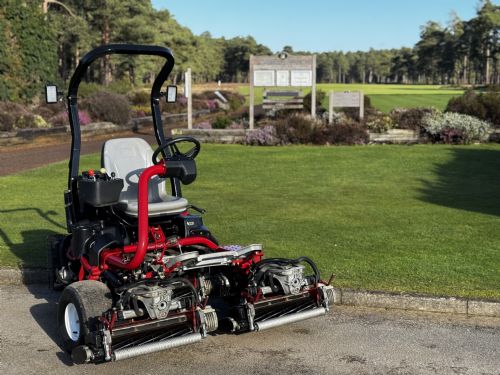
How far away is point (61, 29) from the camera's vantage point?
150ft

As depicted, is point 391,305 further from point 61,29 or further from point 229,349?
point 61,29

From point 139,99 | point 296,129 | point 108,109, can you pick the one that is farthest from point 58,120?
point 139,99

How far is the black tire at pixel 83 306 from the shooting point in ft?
14.4

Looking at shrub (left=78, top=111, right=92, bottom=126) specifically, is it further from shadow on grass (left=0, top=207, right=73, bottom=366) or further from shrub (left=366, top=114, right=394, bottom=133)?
shadow on grass (left=0, top=207, right=73, bottom=366)

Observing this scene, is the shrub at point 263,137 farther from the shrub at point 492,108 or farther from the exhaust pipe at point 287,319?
the exhaust pipe at point 287,319

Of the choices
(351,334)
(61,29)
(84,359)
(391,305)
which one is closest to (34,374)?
A: (84,359)

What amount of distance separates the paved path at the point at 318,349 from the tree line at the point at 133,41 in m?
24.4

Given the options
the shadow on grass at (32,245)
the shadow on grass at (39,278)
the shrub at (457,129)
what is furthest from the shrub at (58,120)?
the shadow on grass at (39,278)

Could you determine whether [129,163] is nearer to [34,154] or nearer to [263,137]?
[34,154]

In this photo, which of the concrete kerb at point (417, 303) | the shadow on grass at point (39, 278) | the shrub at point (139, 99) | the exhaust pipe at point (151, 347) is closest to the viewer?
the exhaust pipe at point (151, 347)

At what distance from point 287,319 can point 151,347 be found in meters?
1.07

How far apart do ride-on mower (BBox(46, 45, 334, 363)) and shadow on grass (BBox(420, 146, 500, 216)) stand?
5782 millimetres

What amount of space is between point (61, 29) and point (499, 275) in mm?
44274

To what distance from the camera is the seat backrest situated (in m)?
5.86
